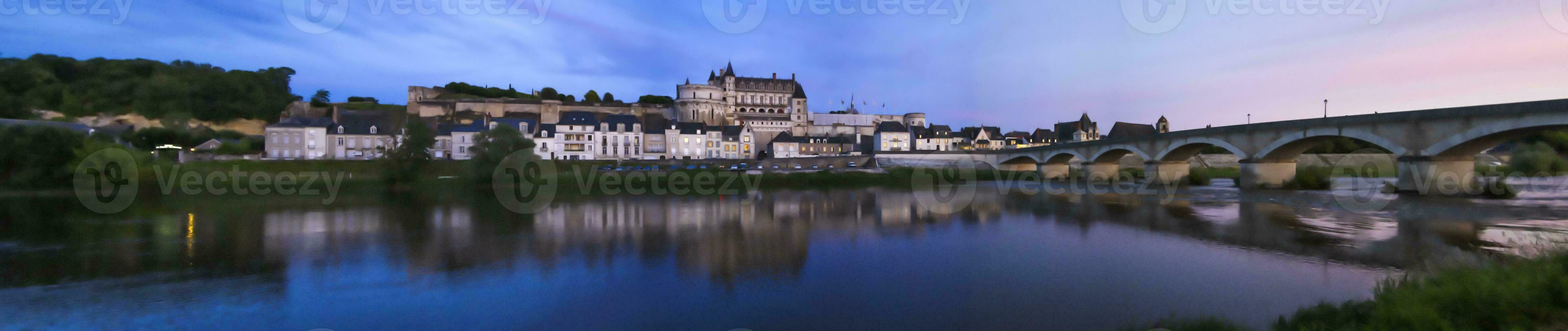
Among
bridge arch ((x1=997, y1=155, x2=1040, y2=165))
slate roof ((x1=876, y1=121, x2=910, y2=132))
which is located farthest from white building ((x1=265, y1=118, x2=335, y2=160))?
bridge arch ((x1=997, y1=155, x2=1040, y2=165))

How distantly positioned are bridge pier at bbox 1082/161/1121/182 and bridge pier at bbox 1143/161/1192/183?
386cm

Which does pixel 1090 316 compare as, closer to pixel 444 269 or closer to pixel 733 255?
pixel 733 255

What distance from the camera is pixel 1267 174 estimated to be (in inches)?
1030

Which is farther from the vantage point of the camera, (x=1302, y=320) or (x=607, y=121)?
(x=607, y=121)

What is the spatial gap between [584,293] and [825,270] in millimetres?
3198

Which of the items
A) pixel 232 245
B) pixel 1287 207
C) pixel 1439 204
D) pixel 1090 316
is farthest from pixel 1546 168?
pixel 232 245

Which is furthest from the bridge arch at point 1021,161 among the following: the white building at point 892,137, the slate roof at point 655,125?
the slate roof at point 655,125

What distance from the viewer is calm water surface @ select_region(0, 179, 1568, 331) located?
666 centimetres

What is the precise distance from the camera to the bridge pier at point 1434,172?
65.2 ft

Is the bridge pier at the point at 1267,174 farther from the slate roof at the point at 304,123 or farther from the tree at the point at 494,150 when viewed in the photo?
the slate roof at the point at 304,123

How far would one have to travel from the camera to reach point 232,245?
11.5m

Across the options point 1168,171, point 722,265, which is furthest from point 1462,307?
point 1168,171

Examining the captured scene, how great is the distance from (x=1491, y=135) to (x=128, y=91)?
77535 mm

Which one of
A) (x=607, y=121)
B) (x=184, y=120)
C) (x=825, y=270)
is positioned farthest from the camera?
(x=607, y=121)
